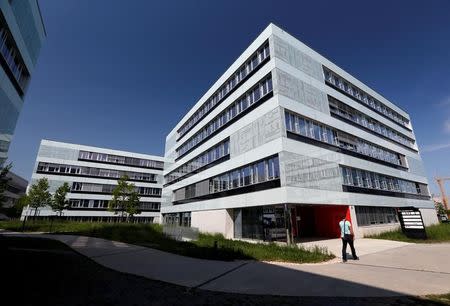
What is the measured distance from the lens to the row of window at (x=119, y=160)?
167 ft

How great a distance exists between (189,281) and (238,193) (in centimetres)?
1515

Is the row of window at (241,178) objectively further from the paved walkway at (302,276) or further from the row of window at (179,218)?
the paved walkway at (302,276)

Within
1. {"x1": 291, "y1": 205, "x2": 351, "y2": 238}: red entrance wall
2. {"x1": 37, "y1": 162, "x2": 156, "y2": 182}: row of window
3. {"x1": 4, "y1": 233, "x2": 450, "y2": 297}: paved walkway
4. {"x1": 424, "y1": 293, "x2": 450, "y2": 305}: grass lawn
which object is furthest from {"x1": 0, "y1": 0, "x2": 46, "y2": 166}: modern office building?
{"x1": 37, "y1": 162, "x2": 156, "y2": 182}: row of window

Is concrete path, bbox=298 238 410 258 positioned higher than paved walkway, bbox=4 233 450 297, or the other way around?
concrete path, bbox=298 238 410 258

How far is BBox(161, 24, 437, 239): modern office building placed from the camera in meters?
17.7

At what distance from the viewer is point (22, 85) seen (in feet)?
65.9

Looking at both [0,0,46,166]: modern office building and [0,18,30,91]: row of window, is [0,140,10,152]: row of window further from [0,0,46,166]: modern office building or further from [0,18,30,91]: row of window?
[0,18,30,91]: row of window

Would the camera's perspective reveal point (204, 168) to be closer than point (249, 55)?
No

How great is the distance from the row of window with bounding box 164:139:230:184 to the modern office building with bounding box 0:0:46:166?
18.6 metres

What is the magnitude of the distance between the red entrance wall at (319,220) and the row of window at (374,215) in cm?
188

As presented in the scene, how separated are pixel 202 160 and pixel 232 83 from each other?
1068cm

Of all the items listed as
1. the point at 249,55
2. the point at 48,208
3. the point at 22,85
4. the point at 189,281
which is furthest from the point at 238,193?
the point at 48,208

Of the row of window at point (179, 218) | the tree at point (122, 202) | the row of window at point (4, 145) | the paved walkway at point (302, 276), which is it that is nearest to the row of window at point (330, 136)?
the paved walkway at point (302, 276)

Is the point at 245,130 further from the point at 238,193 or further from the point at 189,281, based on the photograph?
the point at 189,281
